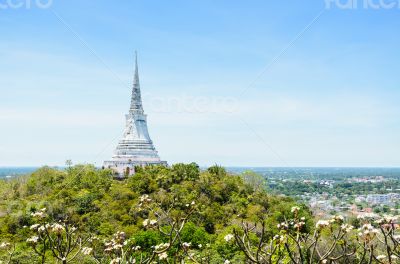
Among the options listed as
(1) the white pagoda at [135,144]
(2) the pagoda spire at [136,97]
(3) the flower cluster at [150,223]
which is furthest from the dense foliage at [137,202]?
(3) the flower cluster at [150,223]

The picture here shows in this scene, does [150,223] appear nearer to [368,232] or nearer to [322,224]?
[322,224]

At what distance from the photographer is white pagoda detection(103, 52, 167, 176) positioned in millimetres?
50219

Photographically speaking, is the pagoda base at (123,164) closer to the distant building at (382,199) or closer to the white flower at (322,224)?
the white flower at (322,224)

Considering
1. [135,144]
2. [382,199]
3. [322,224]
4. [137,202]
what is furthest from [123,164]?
[382,199]

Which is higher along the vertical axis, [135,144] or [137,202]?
[135,144]

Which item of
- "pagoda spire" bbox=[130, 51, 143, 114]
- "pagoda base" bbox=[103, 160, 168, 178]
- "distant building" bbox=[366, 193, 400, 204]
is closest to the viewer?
"pagoda base" bbox=[103, 160, 168, 178]

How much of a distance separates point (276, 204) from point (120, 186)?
1411 centimetres

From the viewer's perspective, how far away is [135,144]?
2018 inches

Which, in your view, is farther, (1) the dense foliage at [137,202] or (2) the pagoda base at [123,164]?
(2) the pagoda base at [123,164]

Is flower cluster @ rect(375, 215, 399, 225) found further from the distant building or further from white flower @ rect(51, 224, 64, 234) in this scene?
the distant building

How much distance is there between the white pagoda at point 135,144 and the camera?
1977 inches

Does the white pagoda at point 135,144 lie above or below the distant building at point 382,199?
A: above

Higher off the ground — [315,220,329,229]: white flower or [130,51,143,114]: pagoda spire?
[130,51,143,114]: pagoda spire

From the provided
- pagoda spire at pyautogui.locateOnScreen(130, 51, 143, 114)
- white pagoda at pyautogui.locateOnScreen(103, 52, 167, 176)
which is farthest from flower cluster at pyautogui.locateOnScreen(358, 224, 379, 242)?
pagoda spire at pyautogui.locateOnScreen(130, 51, 143, 114)
